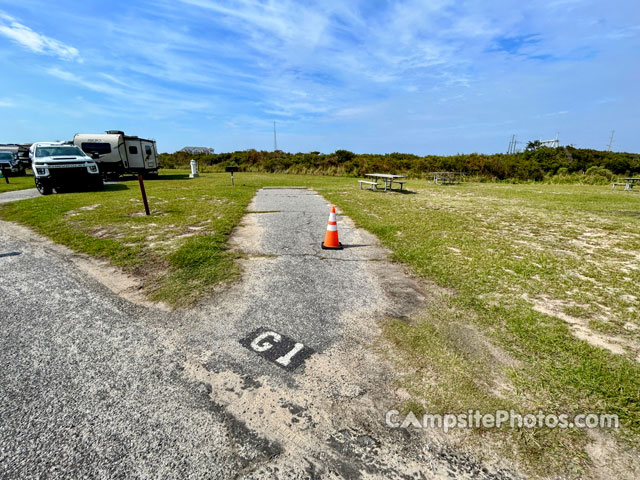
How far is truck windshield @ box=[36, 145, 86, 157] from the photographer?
11.5 metres

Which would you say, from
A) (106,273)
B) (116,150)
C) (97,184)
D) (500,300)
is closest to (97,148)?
(116,150)

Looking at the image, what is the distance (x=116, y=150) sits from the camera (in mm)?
17391

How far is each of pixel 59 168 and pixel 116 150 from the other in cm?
693

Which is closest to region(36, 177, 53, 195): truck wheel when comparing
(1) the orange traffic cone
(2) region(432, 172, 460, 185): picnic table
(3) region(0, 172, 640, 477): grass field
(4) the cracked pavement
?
(3) region(0, 172, 640, 477): grass field

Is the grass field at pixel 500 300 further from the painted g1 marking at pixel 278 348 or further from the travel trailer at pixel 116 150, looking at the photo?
the travel trailer at pixel 116 150

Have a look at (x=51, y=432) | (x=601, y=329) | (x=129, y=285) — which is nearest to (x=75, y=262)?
(x=129, y=285)

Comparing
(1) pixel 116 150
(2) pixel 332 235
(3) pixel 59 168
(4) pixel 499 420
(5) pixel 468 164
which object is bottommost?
(4) pixel 499 420

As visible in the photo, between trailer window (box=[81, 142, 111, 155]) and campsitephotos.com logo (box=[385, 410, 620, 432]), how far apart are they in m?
21.1

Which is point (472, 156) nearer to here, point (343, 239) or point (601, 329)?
point (343, 239)

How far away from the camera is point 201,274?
156 inches

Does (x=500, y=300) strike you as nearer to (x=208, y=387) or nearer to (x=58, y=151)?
(x=208, y=387)

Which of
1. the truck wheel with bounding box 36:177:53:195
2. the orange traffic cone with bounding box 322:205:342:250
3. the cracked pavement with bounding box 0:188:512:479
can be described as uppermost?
the truck wheel with bounding box 36:177:53:195

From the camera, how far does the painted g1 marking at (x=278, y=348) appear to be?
2355 millimetres

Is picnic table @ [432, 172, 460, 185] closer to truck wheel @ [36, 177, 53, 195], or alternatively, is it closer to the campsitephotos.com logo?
the campsitephotos.com logo
